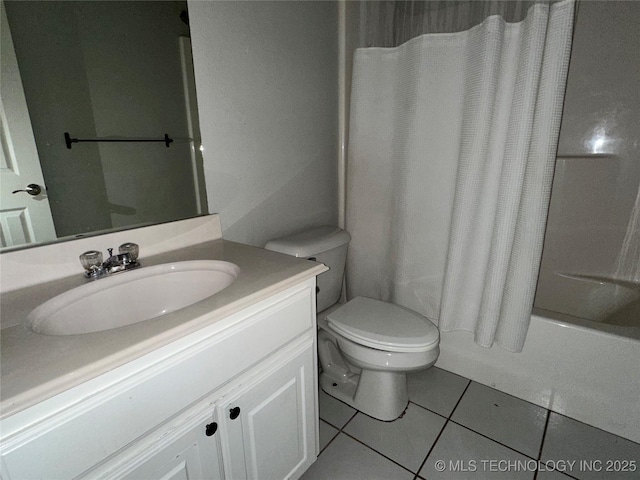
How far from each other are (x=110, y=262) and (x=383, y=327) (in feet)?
3.17

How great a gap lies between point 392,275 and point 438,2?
119cm

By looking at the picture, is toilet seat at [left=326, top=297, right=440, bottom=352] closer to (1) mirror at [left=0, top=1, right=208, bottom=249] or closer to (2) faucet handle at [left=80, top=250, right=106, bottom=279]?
(1) mirror at [left=0, top=1, right=208, bottom=249]

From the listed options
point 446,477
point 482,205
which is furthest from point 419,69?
point 446,477

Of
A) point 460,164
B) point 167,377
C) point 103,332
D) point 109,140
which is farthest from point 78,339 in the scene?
point 460,164

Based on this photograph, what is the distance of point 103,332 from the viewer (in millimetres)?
583

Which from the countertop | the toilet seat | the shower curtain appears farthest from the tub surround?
the shower curtain

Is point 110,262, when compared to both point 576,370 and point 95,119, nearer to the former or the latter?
point 95,119

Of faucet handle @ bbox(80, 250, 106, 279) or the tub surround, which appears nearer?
the tub surround

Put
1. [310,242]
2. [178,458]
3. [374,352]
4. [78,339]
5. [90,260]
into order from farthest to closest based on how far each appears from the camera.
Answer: [310,242], [374,352], [90,260], [178,458], [78,339]

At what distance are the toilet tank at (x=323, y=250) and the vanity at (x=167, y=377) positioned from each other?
0.90ft

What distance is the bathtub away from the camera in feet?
4.10

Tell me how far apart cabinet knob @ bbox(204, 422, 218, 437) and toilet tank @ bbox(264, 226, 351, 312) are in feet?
2.30

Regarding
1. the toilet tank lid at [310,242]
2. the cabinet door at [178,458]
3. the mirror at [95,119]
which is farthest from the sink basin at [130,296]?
the toilet tank lid at [310,242]

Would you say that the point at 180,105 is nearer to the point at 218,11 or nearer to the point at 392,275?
the point at 218,11
